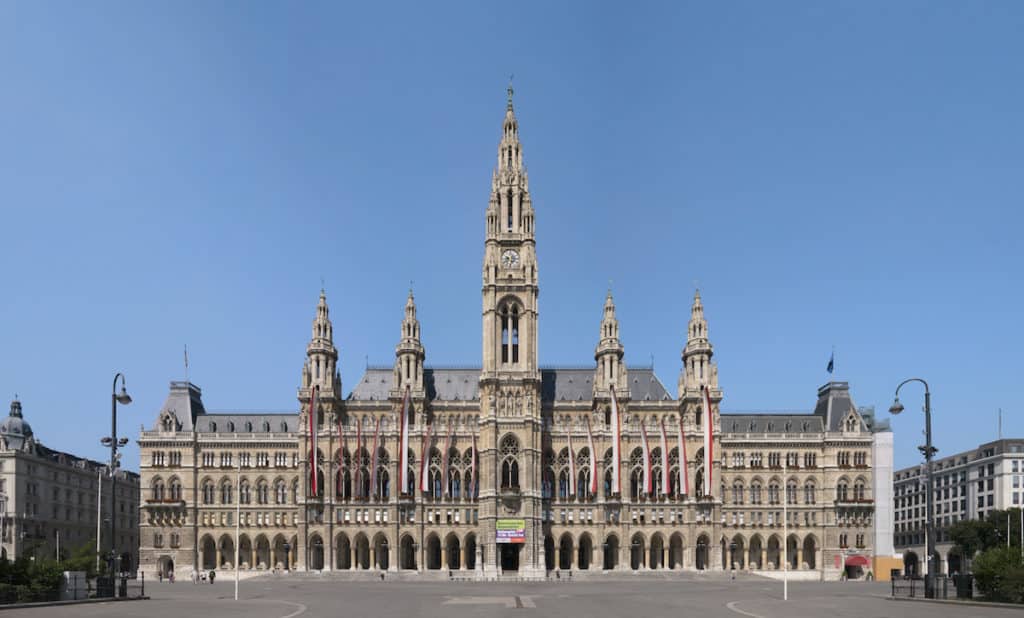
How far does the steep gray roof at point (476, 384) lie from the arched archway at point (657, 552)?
19.5 metres

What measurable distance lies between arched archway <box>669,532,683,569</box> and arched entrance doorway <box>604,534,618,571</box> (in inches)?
302

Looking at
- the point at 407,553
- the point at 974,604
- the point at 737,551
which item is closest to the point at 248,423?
the point at 407,553

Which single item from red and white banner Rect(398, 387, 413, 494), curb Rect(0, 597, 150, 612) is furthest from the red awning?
curb Rect(0, 597, 150, 612)

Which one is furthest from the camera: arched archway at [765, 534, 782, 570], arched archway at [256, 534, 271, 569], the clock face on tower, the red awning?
the clock face on tower

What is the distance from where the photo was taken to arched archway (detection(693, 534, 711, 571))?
479ft

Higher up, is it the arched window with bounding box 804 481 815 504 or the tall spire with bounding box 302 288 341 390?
the tall spire with bounding box 302 288 341 390

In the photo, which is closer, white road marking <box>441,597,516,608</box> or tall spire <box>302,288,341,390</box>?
white road marking <box>441,597,516,608</box>

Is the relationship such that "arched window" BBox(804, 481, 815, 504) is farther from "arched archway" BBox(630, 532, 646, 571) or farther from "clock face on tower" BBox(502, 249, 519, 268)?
"clock face on tower" BBox(502, 249, 519, 268)

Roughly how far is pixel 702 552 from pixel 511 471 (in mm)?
28642

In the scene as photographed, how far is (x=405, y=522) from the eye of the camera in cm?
14612

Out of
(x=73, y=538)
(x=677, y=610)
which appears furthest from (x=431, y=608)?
(x=73, y=538)

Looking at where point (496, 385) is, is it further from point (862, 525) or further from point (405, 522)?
point (862, 525)

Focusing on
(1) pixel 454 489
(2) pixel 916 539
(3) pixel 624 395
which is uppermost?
(3) pixel 624 395

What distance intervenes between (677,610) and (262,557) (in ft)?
349
